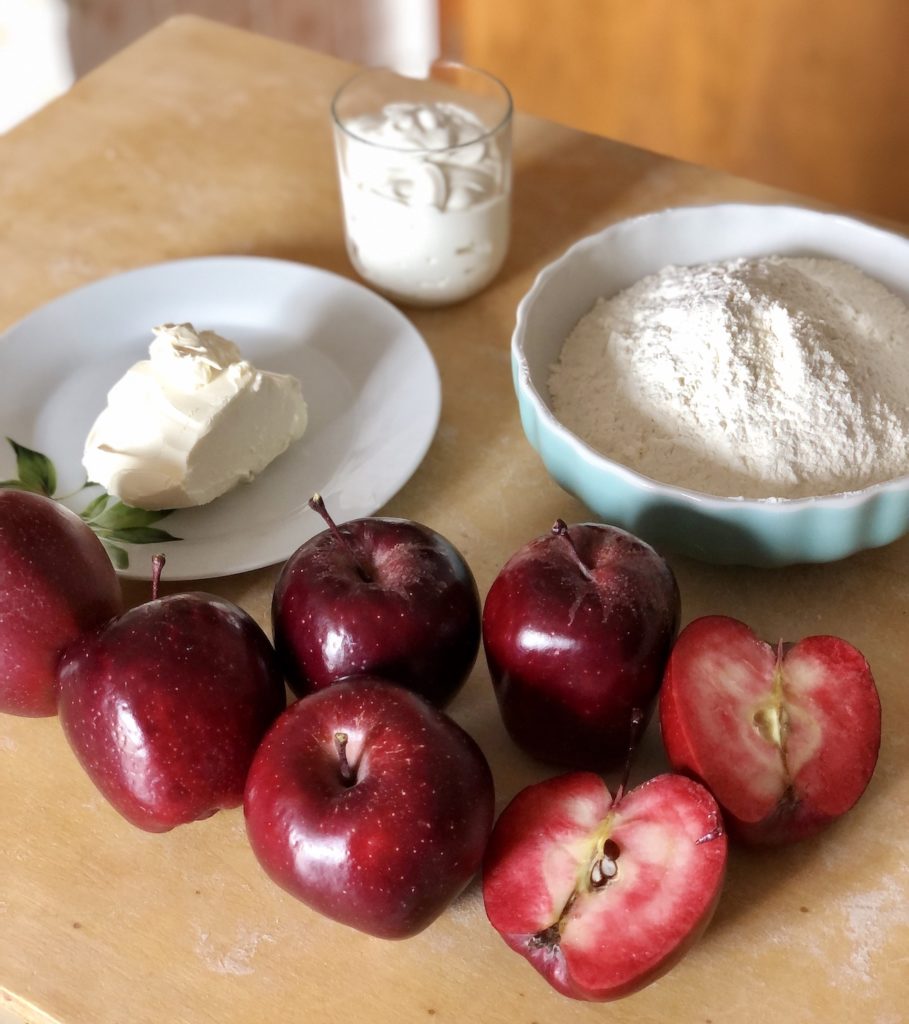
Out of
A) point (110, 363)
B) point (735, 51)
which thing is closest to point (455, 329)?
point (110, 363)

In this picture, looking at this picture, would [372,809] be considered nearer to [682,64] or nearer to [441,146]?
[441,146]

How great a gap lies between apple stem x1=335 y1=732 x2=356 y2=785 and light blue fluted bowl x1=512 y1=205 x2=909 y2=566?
24cm

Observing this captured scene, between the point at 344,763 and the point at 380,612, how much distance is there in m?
0.09

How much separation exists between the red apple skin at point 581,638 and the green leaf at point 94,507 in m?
0.30

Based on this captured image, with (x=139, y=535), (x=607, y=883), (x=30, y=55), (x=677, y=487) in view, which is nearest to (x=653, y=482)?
(x=677, y=487)

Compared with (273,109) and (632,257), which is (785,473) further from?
(273,109)

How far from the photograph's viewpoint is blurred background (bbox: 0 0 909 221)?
1.74 metres

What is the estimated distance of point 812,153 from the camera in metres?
1.87

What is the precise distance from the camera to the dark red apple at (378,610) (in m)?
0.61

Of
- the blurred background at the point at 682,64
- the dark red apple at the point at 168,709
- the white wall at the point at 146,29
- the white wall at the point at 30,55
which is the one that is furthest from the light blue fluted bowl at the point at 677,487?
the white wall at the point at 30,55

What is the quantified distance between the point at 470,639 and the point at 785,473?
0.73 feet

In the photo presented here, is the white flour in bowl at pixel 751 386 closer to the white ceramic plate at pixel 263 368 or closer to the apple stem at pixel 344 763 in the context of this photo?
the white ceramic plate at pixel 263 368

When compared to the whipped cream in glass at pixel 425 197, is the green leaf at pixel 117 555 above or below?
below

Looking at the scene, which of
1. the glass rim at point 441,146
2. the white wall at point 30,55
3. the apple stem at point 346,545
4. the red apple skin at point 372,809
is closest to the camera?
the red apple skin at point 372,809
